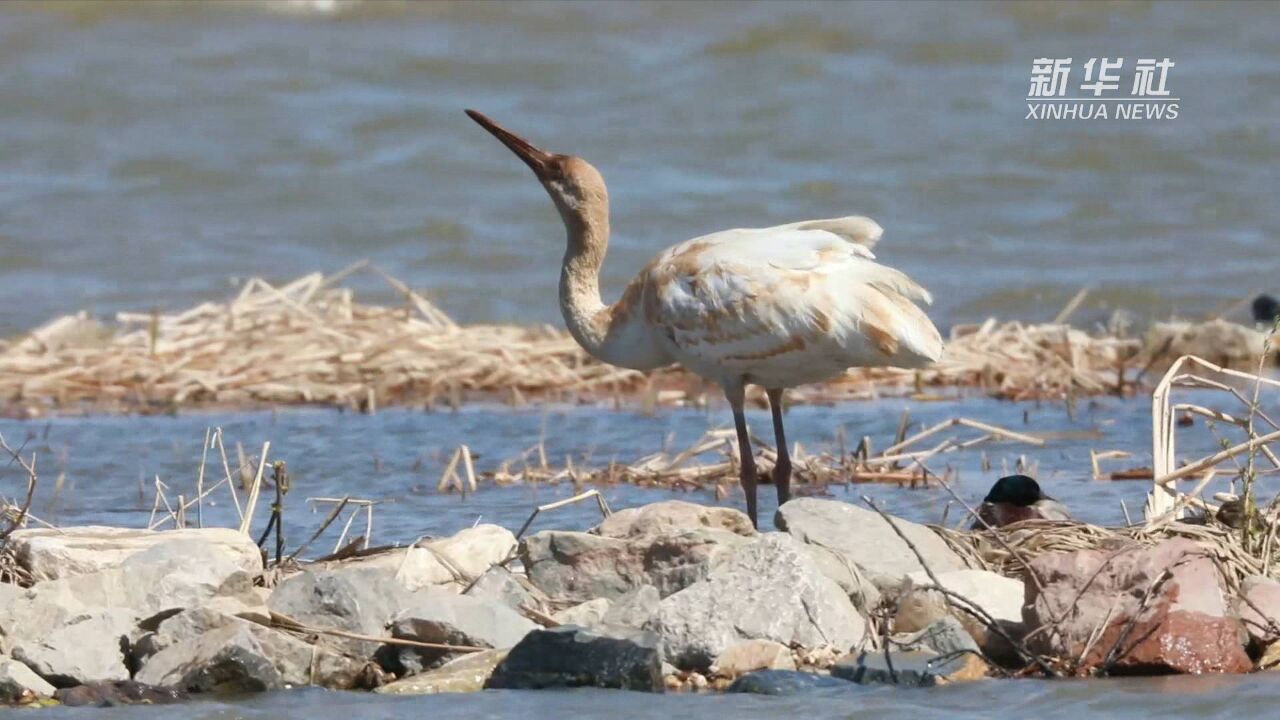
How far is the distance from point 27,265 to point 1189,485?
10469 millimetres

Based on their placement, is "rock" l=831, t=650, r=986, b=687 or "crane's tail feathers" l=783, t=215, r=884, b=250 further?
"crane's tail feathers" l=783, t=215, r=884, b=250

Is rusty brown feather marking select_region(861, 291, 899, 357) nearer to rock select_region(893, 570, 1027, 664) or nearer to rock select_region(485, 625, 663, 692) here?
rock select_region(893, 570, 1027, 664)

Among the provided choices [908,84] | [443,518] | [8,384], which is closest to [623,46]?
[908,84]

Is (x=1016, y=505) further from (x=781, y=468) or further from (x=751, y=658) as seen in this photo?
(x=751, y=658)

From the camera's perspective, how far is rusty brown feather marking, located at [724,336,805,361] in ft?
24.2

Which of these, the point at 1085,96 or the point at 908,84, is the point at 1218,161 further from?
the point at 908,84

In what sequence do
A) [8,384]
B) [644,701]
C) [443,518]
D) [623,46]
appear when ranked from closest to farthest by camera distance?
[644,701] < [443,518] < [8,384] < [623,46]

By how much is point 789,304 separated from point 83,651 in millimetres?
2833

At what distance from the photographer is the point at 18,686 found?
541cm

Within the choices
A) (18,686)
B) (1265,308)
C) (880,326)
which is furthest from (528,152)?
(1265,308)

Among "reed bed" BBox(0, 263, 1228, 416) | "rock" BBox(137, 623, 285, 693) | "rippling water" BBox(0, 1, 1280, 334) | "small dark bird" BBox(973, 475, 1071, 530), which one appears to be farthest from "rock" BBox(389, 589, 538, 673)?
"rippling water" BBox(0, 1, 1280, 334)

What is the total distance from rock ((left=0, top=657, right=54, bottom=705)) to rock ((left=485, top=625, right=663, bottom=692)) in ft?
3.89

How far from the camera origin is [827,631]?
5777mm

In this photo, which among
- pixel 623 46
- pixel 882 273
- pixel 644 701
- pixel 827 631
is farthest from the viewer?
pixel 623 46
